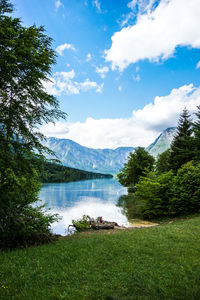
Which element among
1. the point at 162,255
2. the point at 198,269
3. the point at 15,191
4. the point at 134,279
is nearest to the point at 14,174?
the point at 15,191

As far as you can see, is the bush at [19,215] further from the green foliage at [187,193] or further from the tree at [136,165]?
the tree at [136,165]

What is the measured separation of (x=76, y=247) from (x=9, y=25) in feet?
32.8

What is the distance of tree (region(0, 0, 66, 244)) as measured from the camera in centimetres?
746

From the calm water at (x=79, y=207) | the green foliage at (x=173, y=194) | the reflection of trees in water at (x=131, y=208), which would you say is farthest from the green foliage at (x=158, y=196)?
the calm water at (x=79, y=207)

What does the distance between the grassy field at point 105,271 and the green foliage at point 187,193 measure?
376 inches

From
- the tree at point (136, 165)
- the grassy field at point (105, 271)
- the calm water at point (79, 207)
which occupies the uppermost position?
the tree at point (136, 165)

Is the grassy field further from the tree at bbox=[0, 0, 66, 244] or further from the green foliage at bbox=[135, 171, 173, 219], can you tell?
the green foliage at bbox=[135, 171, 173, 219]

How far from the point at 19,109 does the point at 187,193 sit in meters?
16.3

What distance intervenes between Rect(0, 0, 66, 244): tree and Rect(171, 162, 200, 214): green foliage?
551 inches

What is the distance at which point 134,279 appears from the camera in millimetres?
5656

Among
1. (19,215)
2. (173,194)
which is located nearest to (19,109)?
(19,215)

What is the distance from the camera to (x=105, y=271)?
6195 millimetres

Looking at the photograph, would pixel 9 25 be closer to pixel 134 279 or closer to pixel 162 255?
pixel 134 279

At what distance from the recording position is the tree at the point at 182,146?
1380 inches
